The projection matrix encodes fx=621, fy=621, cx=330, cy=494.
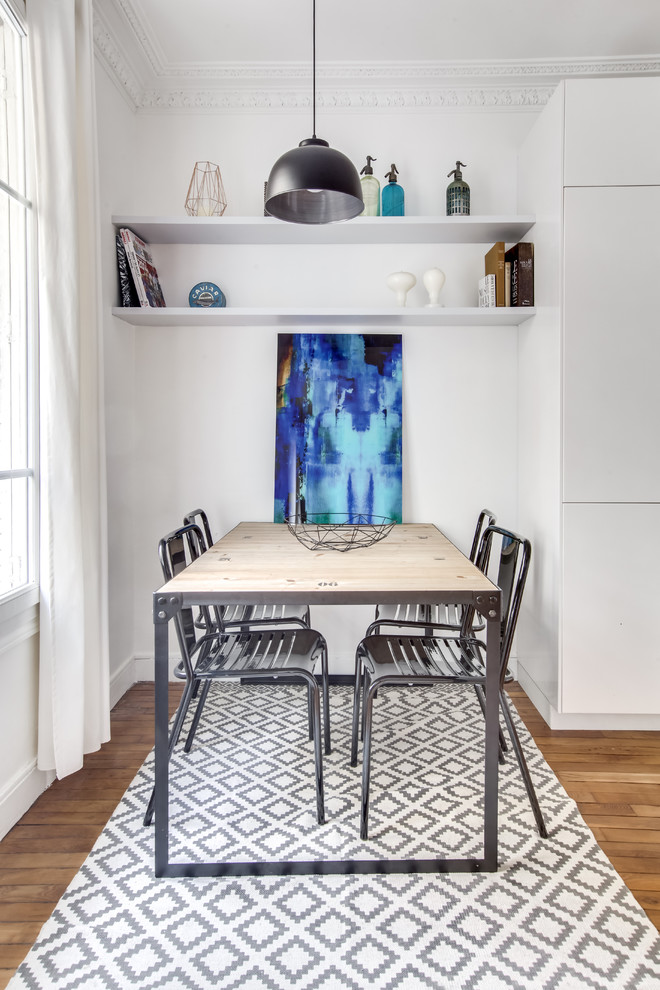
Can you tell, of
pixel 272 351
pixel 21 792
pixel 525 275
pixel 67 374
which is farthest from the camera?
pixel 272 351

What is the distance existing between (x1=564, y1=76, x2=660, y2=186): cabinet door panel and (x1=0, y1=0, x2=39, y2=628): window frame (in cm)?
190

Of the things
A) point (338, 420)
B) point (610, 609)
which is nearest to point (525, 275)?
point (338, 420)

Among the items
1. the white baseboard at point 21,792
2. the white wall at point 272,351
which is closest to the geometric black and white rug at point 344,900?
the white baseboard at point 21,792

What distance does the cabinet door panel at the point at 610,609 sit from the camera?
7.84 ft

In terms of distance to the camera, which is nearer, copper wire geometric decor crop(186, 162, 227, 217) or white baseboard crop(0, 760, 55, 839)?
white baseboard crop(0, 760, 55, 839)

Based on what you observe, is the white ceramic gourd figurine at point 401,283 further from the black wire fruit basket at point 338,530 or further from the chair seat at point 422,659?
the chair seat at point 422,659

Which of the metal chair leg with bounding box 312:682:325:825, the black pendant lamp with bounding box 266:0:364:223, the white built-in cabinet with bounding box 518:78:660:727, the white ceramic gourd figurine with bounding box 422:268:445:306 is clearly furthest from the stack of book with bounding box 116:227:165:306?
the metal chair leg with bounding box 312:682:325:825

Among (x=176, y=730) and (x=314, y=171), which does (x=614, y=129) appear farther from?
(x=176, y=730)

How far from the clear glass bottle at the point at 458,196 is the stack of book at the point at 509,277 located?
8.6 inches

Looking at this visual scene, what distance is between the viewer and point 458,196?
109 inches

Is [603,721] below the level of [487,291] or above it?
below

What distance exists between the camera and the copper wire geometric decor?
2.82 m

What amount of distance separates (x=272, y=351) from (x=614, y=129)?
1647mm

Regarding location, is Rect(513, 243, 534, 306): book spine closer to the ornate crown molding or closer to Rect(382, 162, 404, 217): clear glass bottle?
Rect(382, 162, 404, 217): clear glass bottle
